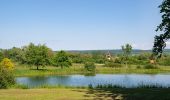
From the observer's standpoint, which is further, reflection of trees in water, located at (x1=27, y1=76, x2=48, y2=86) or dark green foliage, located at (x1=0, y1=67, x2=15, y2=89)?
reflection of trees in water, located at (x1=27, y1=76, x2=48, y2=86)

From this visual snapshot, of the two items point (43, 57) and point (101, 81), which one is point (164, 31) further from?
point (43, 57)

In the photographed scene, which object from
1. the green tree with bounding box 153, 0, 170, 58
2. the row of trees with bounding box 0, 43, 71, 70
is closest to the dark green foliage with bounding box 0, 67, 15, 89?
the green tree with bounding box 153, 0, 170, 58

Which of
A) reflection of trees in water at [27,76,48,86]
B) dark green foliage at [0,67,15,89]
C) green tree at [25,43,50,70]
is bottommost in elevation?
reflection of trees in water at [27,76,48,86]

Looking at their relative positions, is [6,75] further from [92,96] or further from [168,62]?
[168,62]

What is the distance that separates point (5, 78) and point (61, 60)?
66768 millimetres

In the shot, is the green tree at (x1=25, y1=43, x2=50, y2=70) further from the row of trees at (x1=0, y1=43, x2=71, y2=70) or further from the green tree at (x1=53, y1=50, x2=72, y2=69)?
the green tree at (x1=53, y1=50, x2=72, y2=69)

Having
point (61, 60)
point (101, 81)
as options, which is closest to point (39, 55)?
A: point (61, 60)

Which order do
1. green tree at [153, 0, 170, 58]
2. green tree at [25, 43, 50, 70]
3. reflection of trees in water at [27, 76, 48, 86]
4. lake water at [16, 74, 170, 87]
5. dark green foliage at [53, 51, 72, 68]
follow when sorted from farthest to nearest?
dark green foliage at [53, 51, 72, 68], green tree at [25, 43, 50, 70], reflection of trees in water at [27, 76, 48, 86], lake water at [16, 74, 170, 87], green tree at [153, 0, 170, 58]

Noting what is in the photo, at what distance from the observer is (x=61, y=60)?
97.9 metres

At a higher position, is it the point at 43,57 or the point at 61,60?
the point at 43,57

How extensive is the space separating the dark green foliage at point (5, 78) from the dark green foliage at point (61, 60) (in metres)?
63.8

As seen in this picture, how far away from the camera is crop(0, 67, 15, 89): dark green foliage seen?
101 ft

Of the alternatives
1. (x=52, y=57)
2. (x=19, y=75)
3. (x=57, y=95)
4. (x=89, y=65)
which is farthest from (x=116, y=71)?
(x=57, y=95)

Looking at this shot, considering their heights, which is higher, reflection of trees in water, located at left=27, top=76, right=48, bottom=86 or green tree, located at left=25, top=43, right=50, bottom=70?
green tree, located at left=25, top=43, right=50, bottom=70
